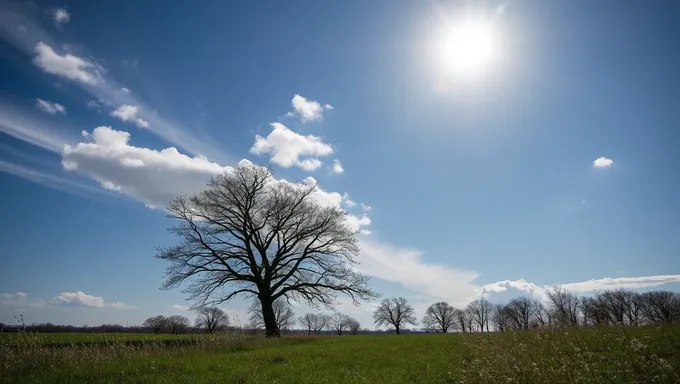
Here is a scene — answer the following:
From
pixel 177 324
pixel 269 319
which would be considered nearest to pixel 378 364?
pixel 269 319

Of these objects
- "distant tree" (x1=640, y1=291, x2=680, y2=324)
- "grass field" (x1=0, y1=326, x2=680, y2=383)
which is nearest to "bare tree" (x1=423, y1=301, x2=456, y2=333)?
"distant tree" (x1=640, y1=291, x2=680, y2=324)

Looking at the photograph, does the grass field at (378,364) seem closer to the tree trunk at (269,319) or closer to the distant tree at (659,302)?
the tree trunk at (269,319)

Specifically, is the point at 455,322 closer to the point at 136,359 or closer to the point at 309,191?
the point at 309,191

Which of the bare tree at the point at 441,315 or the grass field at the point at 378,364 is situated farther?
the bare tree at the point at 441,315

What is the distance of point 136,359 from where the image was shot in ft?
33.2

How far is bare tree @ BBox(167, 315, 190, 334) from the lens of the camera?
9101 centimetres

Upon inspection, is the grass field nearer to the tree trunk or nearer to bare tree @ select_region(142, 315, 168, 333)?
the tree trunk

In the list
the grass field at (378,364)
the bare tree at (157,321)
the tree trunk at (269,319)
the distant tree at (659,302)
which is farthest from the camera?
the bare tree at (157,321)

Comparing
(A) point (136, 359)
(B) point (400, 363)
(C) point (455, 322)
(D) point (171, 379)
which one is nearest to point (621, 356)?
(B) point (400, 363)

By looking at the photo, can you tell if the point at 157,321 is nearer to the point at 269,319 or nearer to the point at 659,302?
the point at 269,319

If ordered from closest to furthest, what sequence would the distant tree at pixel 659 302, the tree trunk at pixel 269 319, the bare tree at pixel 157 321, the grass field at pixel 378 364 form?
the grass field at pixel 378 364 → the tree trunk at pixel 269 319 → the distant tree at pixel 659 302 → the bare tree at pixel 157 321

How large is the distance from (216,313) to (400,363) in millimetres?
102086

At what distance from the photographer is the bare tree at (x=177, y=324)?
91012 mm

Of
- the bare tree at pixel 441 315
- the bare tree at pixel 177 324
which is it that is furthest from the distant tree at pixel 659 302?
the bare tree at pixel 177 324
